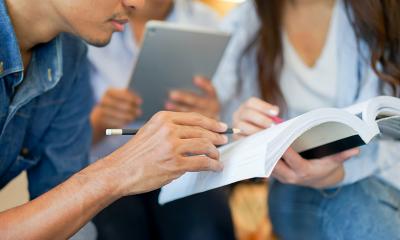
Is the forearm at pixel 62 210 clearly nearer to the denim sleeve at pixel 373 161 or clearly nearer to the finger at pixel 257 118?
the finger at pixel 257 118

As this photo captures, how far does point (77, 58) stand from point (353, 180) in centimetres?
56

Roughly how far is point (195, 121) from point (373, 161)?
1.46 ft

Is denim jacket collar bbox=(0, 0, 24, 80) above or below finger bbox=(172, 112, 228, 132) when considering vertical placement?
above

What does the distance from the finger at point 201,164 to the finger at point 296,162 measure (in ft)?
0.44

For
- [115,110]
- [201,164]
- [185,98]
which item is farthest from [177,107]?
[201,164]

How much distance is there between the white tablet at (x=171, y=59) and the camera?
3.34ft

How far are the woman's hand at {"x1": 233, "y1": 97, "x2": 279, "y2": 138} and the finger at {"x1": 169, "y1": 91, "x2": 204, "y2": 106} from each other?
28 cm

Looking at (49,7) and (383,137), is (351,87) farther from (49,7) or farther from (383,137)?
(49,7)

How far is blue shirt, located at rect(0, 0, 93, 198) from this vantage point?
0.77 m

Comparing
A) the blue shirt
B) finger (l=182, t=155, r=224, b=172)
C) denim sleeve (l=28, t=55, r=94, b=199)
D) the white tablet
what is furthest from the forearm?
the white tablet

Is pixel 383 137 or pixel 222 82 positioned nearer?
pixel 383 137

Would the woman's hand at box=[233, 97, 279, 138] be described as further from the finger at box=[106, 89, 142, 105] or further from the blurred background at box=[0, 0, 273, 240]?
the blurred background at box=[0, 0, 273, 240]

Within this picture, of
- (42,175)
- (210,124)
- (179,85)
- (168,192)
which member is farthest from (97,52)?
(210,124)

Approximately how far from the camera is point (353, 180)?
93 centimetres
